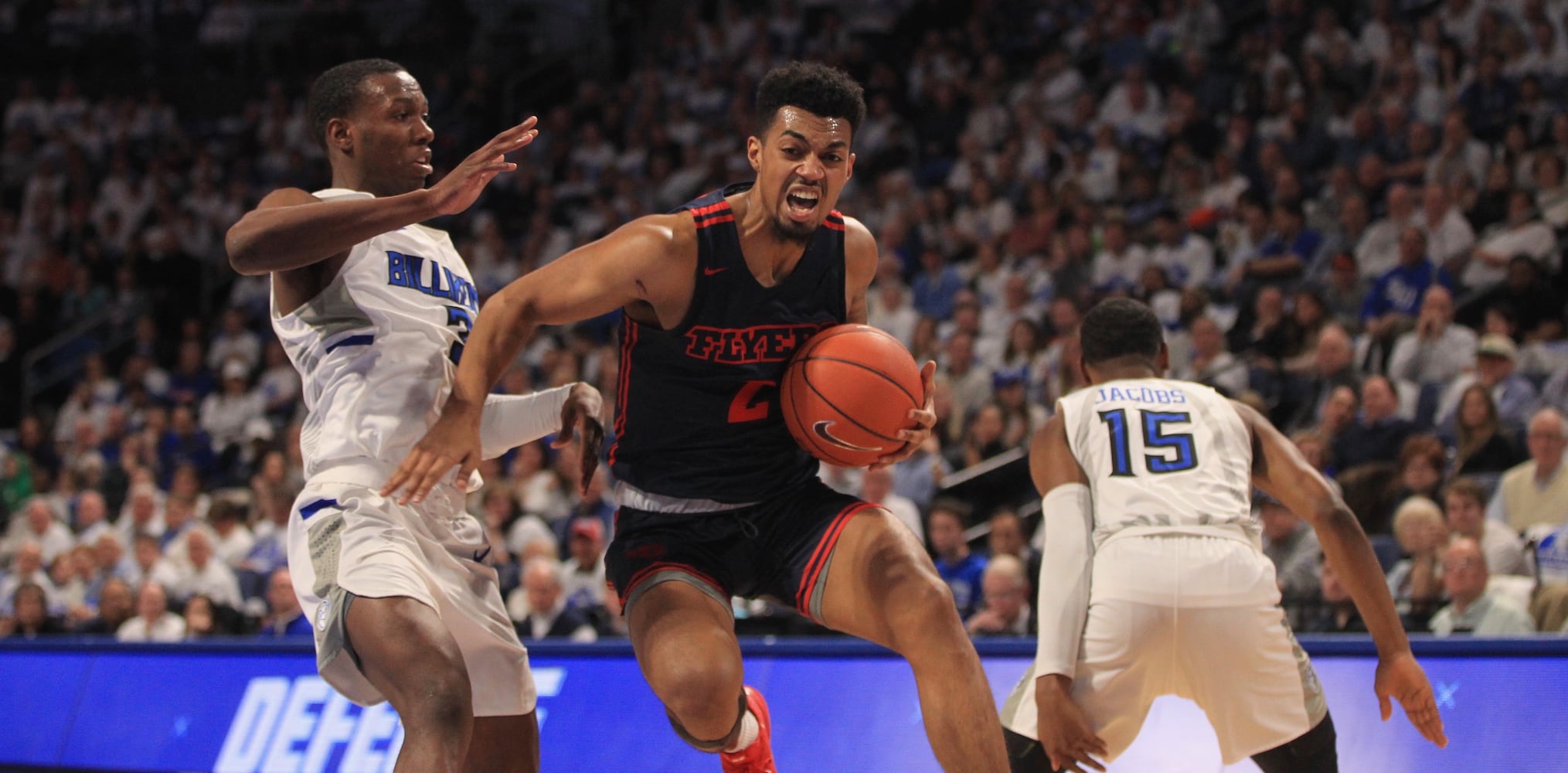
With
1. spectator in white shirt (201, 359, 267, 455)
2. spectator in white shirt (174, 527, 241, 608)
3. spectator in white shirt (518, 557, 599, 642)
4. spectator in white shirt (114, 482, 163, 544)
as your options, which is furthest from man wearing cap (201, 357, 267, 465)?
spectator in white shirt (518, 557, 599, 642)

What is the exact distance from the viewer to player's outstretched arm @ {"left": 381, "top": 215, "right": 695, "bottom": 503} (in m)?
3.46

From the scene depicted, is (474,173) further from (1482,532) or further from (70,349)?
(70,349)

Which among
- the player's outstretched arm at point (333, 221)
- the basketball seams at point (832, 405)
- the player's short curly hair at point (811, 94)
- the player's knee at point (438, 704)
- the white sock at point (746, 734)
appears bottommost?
the white sock at point (746, 734)

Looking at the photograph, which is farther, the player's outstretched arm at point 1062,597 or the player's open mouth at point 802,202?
the player's outstretched arm at point 1062,597

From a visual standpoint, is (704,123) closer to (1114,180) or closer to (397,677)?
(1114,180)

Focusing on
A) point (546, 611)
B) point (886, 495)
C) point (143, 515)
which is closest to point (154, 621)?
point (143, 515)

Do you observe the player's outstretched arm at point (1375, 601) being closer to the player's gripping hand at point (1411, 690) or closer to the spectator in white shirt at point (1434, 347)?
the player's gripping hand at point (1411, 690)

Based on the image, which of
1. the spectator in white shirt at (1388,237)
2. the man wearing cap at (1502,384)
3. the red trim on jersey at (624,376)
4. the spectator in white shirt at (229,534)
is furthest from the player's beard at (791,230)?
the spectator in white shirt at (229,534)

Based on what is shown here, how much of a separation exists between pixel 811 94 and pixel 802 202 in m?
0.27

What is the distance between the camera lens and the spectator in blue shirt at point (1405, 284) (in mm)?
8930

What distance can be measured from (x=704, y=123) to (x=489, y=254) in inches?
106

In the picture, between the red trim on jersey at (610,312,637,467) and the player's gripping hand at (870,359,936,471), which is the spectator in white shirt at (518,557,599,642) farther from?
the player's gripping hand at (870,359,936,471)

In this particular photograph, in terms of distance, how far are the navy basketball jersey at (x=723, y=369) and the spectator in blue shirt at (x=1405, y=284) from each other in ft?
19.8

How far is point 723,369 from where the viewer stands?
3750 mm
